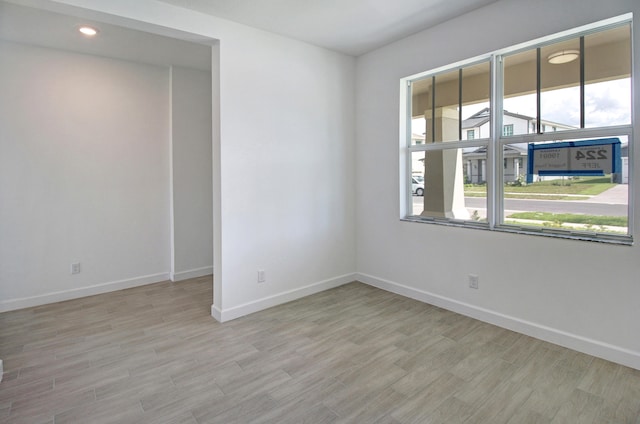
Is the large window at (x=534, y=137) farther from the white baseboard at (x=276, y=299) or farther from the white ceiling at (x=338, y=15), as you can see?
the white baseboard at (x=276, y=299)

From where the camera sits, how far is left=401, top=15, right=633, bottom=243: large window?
2.53m

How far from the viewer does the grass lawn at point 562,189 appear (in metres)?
2.60

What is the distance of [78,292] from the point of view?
3908 millimetres

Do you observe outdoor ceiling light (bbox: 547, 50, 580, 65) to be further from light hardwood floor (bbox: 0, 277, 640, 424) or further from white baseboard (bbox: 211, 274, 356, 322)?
white baseboard (bbox: 211, 274, 356, 322)

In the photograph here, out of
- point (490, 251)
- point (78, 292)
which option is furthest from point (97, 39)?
point (490, 251)

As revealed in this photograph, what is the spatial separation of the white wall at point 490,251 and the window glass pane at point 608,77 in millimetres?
152

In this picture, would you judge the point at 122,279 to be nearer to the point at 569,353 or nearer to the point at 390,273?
the point at 390,273

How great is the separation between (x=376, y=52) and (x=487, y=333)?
10.5ft

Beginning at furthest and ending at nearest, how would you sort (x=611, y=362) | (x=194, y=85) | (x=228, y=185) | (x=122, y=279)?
1. (x=194, y=85)
2. (x=122, y=279)
3. (x=228, y=185)
4. (x=611, y=362)

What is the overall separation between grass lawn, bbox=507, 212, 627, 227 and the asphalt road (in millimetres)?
27

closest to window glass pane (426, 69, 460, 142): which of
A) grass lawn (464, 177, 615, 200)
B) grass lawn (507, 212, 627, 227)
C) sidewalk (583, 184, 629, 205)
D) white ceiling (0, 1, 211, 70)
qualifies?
grass lawn (464, 177, 615, 200)

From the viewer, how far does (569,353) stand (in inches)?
103

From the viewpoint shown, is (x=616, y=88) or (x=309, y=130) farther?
(x=309, y=130)

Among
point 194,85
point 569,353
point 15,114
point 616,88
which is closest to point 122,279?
point 15,114
